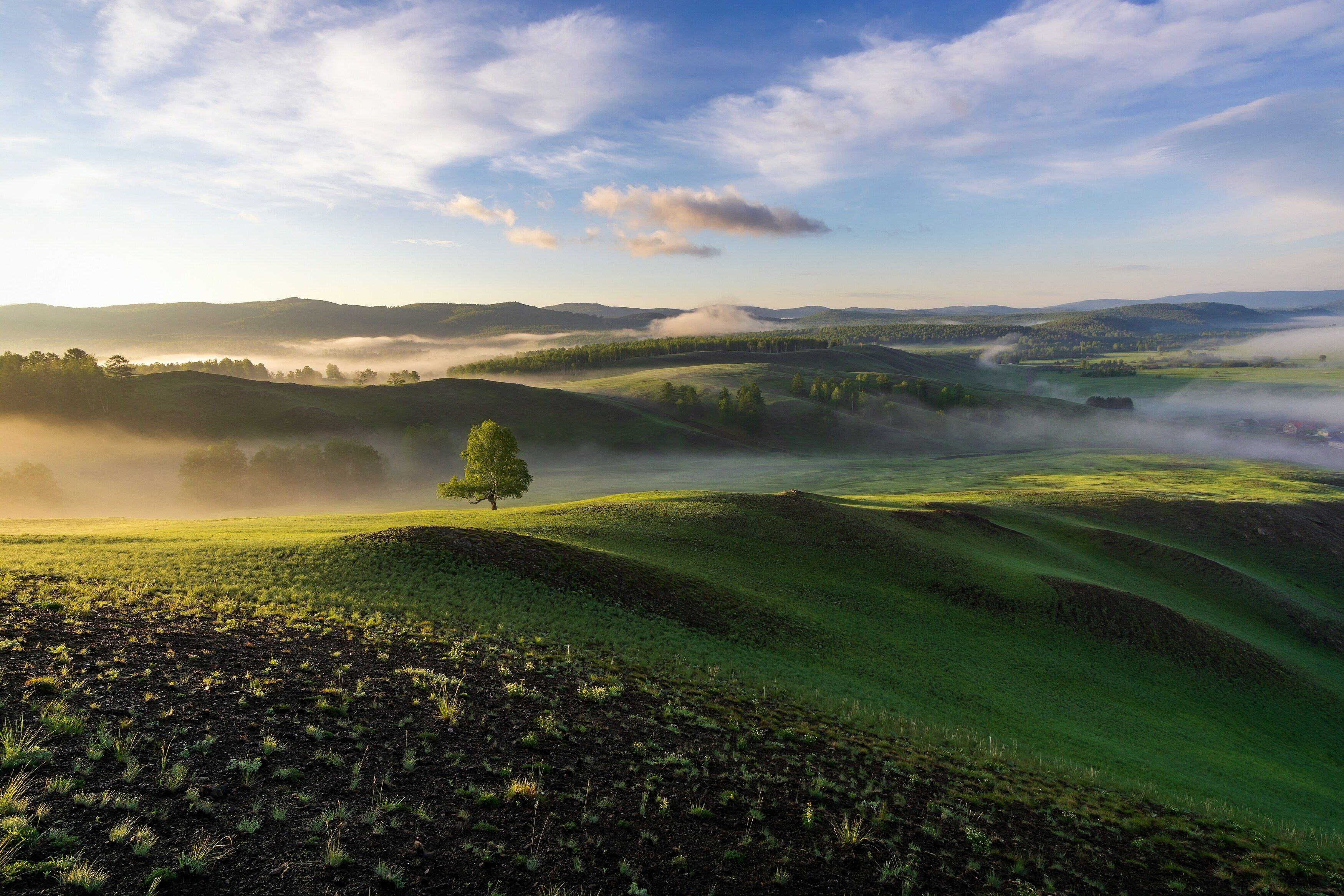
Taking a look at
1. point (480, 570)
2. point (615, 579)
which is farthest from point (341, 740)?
point (615, 579)

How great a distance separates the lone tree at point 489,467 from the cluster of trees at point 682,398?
118207mm

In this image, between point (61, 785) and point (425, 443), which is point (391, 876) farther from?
point (425, 443)

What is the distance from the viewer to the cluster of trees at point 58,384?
117 metres

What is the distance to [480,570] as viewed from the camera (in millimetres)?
29547

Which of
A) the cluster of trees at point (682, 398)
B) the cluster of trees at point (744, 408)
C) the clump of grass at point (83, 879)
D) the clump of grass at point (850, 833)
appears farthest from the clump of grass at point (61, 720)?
the cluster of trees at point (682, 398)

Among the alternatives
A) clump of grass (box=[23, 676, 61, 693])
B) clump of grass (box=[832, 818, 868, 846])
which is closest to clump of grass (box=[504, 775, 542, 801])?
clump of grass (box=[832, 818, 868, 846])

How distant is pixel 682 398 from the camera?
7283 inches

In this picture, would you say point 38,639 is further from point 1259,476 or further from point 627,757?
point 1259,476

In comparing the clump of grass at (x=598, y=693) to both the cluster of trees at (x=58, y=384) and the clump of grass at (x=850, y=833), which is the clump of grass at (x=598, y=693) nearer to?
the clump of grass at (x=850, y=833)

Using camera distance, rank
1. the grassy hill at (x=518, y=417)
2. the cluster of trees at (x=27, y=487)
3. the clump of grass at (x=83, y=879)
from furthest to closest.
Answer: the grassy hill at (x=518, y=417), the cluster of trees at (x=27, y=487), the clump of grass at (x=83, y=879)

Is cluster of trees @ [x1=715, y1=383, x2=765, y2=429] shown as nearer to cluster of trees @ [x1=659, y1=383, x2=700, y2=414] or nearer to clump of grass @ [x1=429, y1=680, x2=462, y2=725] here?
cluster of trees @ [x1=659, y1=383, x2=700, y2=414]

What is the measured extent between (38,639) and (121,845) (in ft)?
35.7

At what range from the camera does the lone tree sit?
220 ft

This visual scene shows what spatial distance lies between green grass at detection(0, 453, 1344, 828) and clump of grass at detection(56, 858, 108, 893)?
14788 millimetres
